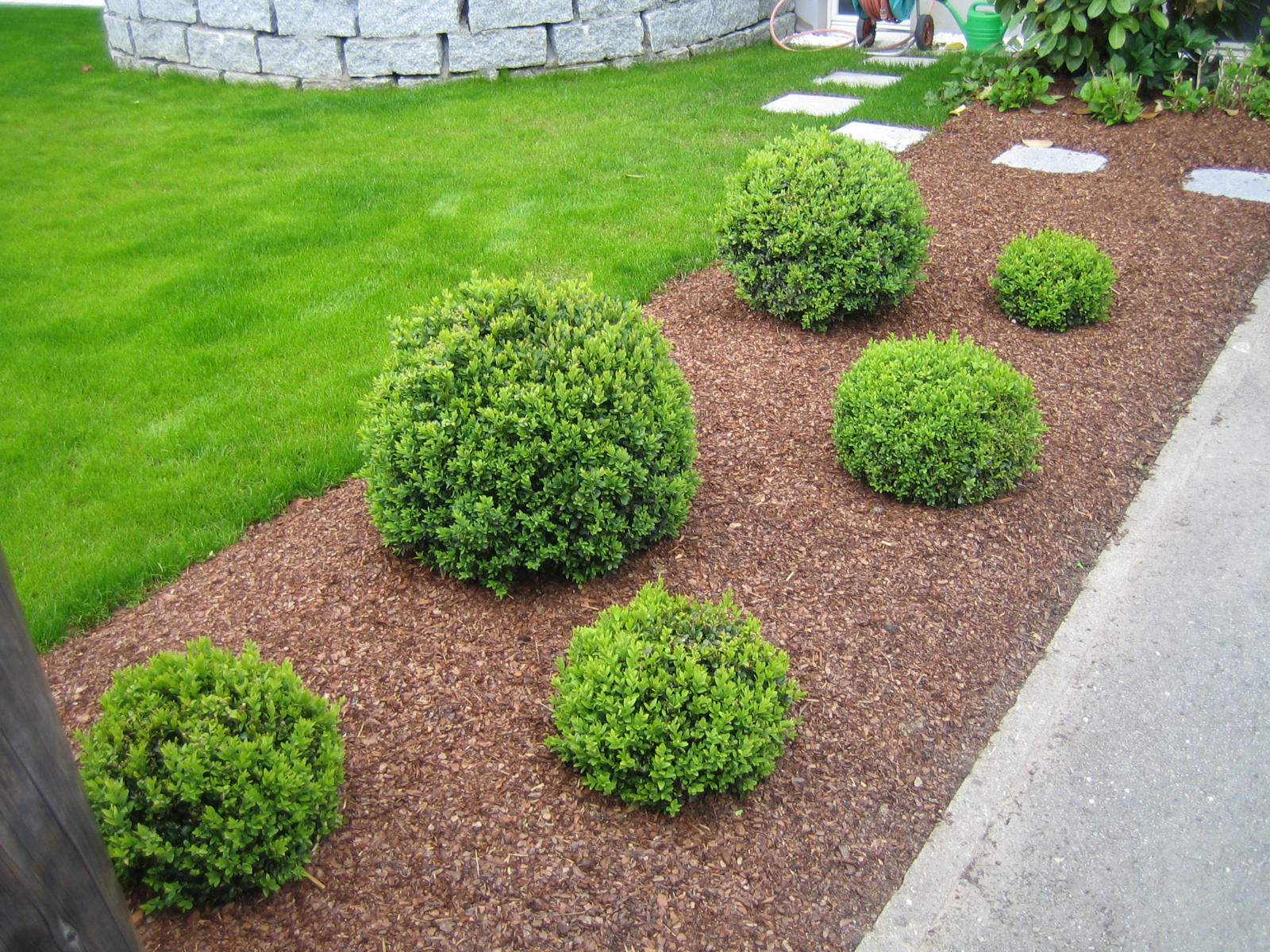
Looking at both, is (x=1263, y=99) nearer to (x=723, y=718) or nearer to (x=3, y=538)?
(x=723, y=718)

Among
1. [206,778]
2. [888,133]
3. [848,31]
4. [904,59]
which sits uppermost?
[848,31]

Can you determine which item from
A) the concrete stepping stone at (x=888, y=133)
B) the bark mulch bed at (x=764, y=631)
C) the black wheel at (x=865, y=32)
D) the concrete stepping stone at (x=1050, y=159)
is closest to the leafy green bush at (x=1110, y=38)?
the concrete stepping stone at (x=1050, y=159)

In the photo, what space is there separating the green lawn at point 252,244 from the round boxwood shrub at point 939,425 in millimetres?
2250

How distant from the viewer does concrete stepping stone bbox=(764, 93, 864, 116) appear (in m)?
Answer: 9.57

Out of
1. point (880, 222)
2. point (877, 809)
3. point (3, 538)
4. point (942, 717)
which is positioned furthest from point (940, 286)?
point (3, 538)

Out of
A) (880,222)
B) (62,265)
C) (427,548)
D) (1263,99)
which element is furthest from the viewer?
(1263,99)

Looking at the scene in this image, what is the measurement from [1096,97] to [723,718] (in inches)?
325

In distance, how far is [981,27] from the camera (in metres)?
11.1

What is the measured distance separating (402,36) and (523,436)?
8762 mm

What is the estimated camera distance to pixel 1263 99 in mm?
8758

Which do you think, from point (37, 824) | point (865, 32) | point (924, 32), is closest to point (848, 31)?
point (865, 32)

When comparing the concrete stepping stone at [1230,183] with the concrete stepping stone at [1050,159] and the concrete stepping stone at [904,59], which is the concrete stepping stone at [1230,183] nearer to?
the concrete stepping stone at [1050,159]

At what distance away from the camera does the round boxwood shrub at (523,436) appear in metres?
3.56

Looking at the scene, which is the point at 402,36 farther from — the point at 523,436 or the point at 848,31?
the point at 523,436
